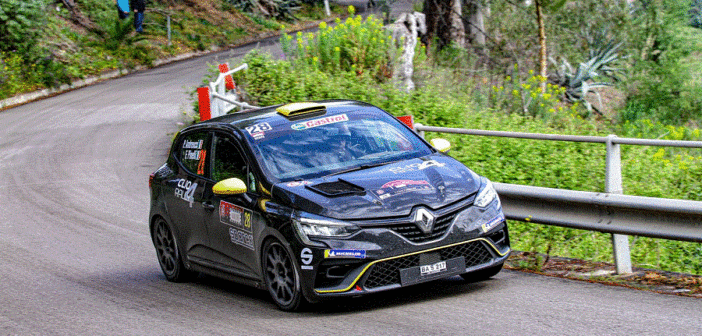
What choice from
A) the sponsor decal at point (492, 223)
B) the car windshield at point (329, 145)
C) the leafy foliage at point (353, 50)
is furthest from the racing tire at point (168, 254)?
the leafy foliage at point (353, 50)

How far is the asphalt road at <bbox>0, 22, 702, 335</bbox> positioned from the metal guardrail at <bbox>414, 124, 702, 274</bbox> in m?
0.53

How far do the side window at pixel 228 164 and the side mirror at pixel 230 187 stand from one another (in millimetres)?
105

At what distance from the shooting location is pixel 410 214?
748 cm

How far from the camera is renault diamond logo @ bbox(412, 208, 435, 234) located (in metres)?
7.47

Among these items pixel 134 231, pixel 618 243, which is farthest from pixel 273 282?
pixel 134 231

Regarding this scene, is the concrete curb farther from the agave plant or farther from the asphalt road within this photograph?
the agave plant

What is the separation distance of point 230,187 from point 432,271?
1.80 m

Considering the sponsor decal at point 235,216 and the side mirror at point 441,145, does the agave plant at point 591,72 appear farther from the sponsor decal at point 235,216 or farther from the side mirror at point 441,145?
the sponsor decal at point 235,216

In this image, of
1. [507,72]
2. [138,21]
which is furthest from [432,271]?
[138,21]

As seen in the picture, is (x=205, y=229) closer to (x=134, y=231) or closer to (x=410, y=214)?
(x=410, y=214)

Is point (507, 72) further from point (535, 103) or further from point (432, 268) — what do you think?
point (432, 268)

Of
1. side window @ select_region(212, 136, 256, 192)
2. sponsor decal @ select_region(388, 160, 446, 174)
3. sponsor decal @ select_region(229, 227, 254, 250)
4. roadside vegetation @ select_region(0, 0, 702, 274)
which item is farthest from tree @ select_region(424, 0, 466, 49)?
sponsor decal @ select_region(229, 227, 254, 250)

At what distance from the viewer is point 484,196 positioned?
8039 mm

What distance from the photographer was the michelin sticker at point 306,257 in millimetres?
7430
